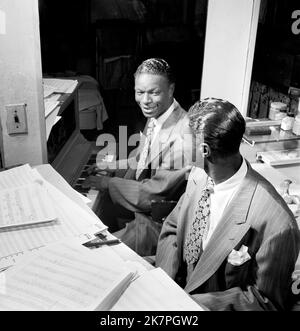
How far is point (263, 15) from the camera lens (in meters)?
2.03

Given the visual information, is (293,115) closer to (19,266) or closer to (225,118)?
(225,118)

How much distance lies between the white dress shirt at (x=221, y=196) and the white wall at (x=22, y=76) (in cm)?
76

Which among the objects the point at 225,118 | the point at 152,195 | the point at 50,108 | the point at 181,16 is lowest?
the point at 152,195

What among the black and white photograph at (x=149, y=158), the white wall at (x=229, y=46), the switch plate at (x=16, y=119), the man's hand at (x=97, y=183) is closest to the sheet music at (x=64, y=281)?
the black and white photograph at (x=149, y=158)

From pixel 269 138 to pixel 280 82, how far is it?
312mm

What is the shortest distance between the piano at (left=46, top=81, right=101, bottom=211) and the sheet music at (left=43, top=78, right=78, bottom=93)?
3cm

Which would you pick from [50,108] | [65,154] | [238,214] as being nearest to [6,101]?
[50,108]

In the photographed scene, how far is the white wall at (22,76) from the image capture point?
1493 millimetres

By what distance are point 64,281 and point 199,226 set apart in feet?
2.18

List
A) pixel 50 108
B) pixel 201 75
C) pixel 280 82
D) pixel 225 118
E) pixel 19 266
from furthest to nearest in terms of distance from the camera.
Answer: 1. pixel 280 82
2. pixel 201 75
3. pixel 50 108
4. pixel 225 118
5. pixel 19 266

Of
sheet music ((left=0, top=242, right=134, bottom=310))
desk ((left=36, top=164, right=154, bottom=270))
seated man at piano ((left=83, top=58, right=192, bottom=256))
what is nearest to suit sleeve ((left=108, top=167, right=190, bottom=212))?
seated man at piano ((left=83, top=58, right=192, bottom=256))

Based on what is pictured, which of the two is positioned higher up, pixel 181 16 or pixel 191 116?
pixel 181 16

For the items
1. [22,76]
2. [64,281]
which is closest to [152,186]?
[22,76]

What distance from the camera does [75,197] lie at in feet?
4.42
